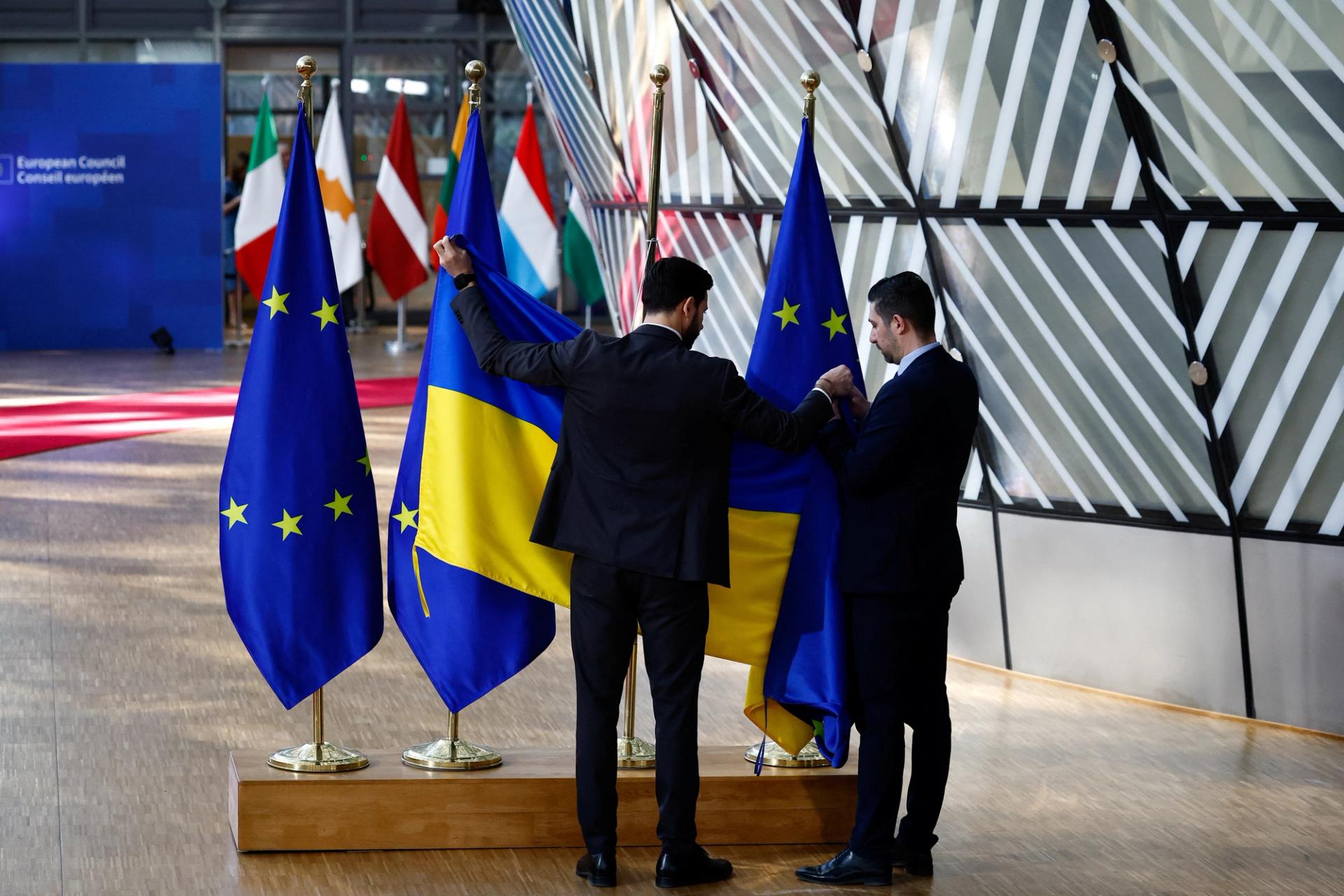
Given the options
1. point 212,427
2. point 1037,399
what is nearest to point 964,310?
point 1037,399

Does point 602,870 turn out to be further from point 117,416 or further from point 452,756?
point 117,416

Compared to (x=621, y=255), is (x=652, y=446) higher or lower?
lower

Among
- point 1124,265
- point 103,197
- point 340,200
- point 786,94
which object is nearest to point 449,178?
point 340,200

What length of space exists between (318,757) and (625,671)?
1.10 m

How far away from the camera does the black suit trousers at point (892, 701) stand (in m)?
4.73

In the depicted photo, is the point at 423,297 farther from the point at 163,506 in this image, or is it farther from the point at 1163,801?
the point at 1163,801

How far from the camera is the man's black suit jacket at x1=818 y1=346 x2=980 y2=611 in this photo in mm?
4637

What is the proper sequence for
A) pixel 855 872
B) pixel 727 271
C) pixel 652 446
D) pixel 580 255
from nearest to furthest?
pixel 652 446 → pixel 855 872 → pixel 727 271 → pixel 580 255

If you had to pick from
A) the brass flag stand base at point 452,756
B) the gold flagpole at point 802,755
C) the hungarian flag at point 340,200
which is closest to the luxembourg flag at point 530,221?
the hungarian flag at point 340,200

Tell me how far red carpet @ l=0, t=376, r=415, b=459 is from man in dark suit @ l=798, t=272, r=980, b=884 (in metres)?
8.71

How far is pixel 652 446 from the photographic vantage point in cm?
451

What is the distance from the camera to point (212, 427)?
14508mm

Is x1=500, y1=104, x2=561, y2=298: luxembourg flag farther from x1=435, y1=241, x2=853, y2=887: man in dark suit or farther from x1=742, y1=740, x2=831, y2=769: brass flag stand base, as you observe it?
x1=435, y1=241, x2=853, y2=887: man in dark suit

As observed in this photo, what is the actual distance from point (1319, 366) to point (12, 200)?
17.3 meters
